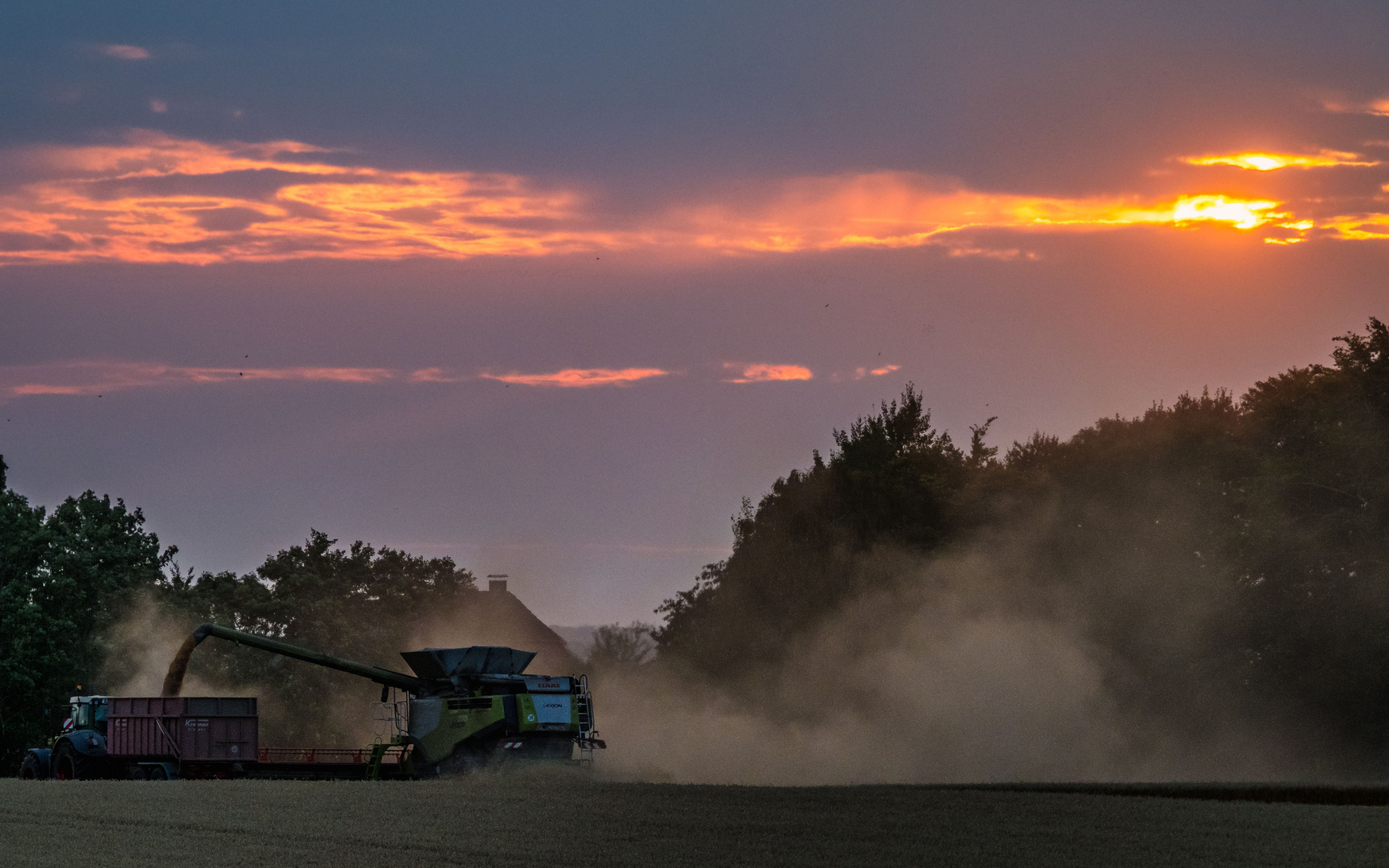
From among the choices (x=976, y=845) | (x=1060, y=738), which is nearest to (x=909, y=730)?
(x=1060, y=738)

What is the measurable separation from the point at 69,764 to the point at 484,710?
12.5 m

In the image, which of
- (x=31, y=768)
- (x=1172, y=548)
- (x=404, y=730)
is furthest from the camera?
A: (x=1172, y=548)

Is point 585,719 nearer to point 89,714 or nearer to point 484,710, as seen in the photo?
point 484,710

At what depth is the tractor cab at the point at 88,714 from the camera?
144ft

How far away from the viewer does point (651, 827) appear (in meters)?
28.7

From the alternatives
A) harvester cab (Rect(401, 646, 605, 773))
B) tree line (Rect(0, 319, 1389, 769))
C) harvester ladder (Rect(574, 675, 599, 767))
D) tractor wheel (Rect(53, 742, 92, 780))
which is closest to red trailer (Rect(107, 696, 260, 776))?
tractor wheel (Rect(53, 742, 92, 780))

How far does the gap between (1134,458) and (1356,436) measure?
38.5ft

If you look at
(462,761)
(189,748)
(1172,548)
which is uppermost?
(1172,548)

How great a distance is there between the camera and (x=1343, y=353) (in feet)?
201

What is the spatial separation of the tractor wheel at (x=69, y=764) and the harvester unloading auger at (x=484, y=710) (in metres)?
8.18

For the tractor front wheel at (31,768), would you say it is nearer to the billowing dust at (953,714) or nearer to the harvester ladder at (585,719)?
the harvester ladder at (585,719)

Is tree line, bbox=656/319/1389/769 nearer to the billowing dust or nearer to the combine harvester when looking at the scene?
the billowing dust

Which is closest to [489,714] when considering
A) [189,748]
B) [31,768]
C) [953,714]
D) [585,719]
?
[585,719]

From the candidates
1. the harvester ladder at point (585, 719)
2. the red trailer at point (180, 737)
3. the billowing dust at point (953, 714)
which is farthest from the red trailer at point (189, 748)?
the billowing dust at point (953, 714)
